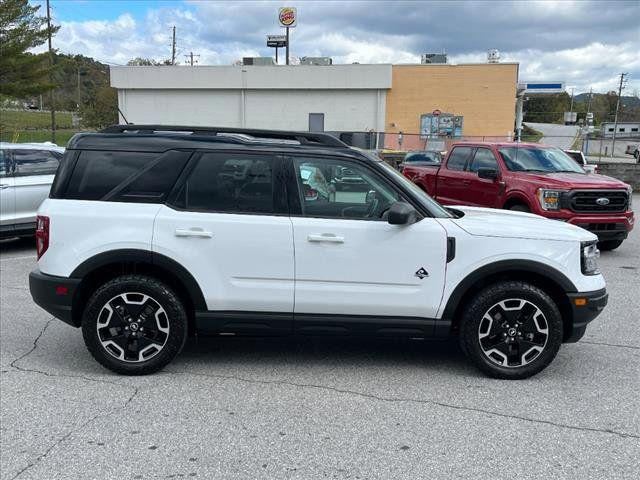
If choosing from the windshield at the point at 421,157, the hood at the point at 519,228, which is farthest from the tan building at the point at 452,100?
the hood at the point at 519,228

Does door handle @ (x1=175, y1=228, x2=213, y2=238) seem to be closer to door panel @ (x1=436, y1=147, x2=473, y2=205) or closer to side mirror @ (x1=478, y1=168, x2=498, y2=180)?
side mirror @ (x1=478, y1=168, x2=498, y2=180)

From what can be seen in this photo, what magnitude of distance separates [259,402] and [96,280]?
168cm

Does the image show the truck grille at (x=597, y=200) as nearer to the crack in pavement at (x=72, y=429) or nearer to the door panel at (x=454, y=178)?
the door panel at (x=454, y=178)

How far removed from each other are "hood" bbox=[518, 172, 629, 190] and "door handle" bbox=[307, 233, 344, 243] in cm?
604

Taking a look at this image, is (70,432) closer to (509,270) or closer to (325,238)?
(325,238)

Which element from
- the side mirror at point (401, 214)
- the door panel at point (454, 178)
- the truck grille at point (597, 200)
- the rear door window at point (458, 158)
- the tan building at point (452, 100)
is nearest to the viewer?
the side mirror at point (401, 214)

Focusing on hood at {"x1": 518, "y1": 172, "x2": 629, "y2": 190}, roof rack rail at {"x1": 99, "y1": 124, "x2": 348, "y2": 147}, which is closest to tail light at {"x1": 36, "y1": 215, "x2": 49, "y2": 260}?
roof rack rail at {"x1": 99, "y1": 124, "x2": 348, "y2": 147}

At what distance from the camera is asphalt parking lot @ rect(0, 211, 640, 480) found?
10.9 feet

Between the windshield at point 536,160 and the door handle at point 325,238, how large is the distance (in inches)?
264

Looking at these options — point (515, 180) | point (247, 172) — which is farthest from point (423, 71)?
point (247, 172)

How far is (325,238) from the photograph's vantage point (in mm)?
4387

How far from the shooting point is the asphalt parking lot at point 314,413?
333cm

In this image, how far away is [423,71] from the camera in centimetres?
3934

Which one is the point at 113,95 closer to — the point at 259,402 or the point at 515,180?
the point at 515,180
